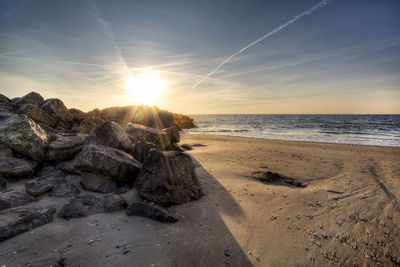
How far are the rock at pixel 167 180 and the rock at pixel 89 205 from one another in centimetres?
60

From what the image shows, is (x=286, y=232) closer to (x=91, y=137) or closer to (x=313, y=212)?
(x=313, y=212)

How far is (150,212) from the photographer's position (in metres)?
3.58

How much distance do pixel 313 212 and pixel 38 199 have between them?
6.36 m

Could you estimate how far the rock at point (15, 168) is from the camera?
423cm

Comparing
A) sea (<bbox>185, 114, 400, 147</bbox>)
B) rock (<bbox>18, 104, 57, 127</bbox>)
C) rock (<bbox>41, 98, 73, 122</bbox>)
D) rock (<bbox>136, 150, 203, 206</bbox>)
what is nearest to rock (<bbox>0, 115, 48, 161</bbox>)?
rock (<bbox>136, 150, 203, 206</bbox>)

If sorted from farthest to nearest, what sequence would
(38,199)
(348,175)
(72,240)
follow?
(348,175), (38,199), (72,240)

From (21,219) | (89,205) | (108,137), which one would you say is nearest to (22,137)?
(108,137)

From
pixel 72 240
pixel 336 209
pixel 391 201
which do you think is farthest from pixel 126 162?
pixel 391 201

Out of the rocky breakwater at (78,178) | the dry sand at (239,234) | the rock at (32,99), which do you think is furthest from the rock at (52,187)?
the rock at (32,99)

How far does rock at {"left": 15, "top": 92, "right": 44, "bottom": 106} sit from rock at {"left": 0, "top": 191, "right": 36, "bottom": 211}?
26.2ft

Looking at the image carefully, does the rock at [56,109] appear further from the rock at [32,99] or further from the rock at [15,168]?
the rock at [15,168]

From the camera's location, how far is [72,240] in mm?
2783

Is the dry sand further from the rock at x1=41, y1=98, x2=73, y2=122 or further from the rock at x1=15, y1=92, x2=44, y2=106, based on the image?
the rock at x1=15, y1=92, x2=44, y2=106

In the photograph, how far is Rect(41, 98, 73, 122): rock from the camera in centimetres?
967
